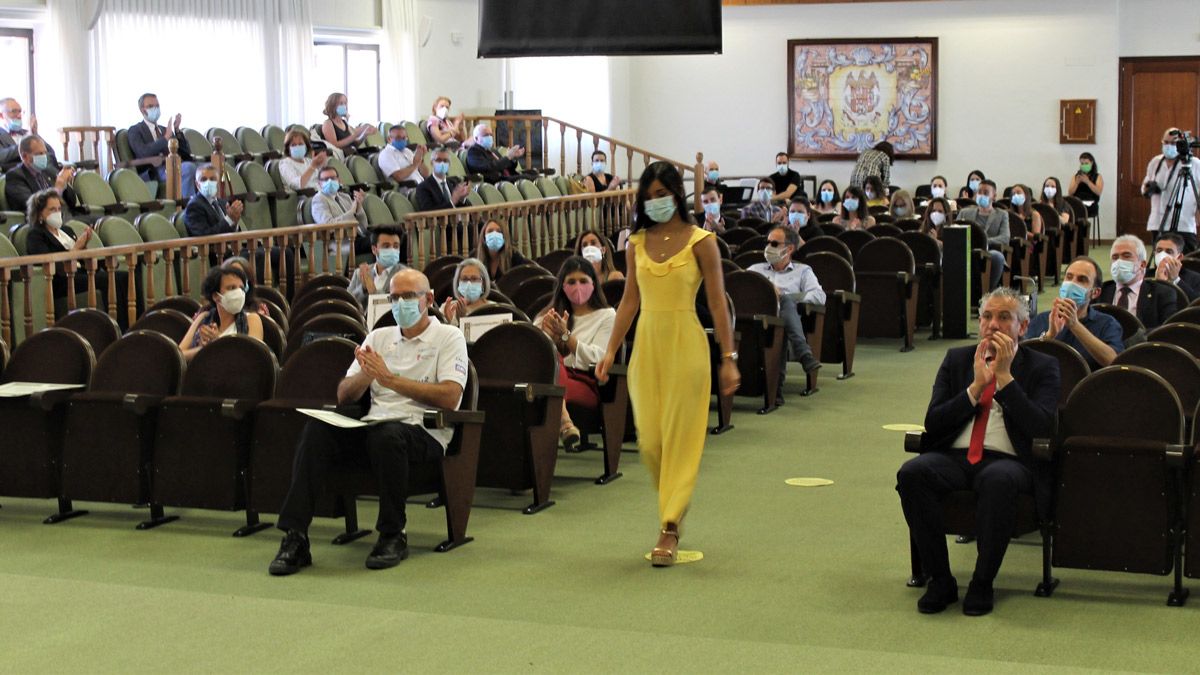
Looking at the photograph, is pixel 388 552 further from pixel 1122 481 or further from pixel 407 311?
pixel 1122 481

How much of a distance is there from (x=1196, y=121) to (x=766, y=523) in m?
17.5

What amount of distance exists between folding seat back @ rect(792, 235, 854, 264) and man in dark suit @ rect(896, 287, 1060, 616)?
6.19 meters

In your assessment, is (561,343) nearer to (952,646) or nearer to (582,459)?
(582,459)

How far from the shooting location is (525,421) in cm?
681

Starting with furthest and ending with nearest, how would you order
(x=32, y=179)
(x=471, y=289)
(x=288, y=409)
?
(x=32, y=179), (x=471, y=289), (x=288, y=409)

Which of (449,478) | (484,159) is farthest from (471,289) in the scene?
(484,159)

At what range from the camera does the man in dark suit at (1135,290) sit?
800 cm

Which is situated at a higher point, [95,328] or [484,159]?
[484,159]

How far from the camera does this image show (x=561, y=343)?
7.66 meters

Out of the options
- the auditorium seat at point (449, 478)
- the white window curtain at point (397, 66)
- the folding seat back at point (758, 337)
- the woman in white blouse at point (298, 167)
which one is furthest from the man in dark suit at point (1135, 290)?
the white window curtain at point (397, 66)

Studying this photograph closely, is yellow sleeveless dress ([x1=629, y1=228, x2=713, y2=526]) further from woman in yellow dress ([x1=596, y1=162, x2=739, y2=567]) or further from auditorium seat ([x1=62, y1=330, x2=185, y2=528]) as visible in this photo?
auditorium seat ([x1=62, y1=330, x2=185, y2=528])

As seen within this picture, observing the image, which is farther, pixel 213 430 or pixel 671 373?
pixel 213 430

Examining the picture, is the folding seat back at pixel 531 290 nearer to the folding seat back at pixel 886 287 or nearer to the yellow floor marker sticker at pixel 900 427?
the yellow floor marker sticker at pixel 900 427

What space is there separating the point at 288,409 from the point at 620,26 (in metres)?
3.27
